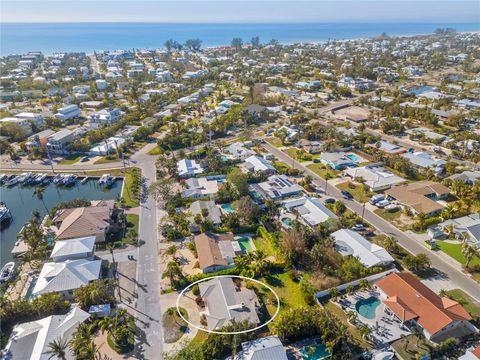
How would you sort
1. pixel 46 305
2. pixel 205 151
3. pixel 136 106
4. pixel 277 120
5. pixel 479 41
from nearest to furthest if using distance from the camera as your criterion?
pixel 46 305 < pixel 205 151 < pixel 277 120 < pixel 136 106 < pixel 479 41

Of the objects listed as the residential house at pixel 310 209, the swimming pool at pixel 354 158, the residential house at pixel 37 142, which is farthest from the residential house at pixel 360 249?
the residential house at pixel 37 142

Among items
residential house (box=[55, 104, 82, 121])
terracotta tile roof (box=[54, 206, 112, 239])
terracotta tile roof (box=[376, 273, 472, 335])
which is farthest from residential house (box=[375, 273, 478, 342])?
residential house (box=[55, 104, 82, 121])

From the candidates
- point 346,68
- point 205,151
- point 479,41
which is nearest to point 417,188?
point 205,151

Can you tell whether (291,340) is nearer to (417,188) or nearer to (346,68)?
(417,188)

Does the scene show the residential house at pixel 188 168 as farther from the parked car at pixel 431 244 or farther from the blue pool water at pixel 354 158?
the parked car at pixel 431 244

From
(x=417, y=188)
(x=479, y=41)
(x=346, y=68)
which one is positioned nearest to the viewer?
(x=417, y=188)

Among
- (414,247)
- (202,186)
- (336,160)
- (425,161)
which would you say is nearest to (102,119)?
(202,186)
